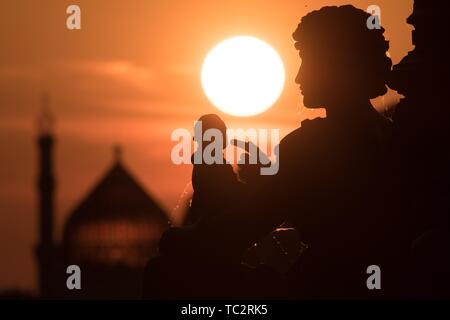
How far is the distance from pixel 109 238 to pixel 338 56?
125m

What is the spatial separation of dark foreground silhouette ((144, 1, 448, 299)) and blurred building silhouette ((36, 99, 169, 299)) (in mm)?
104400

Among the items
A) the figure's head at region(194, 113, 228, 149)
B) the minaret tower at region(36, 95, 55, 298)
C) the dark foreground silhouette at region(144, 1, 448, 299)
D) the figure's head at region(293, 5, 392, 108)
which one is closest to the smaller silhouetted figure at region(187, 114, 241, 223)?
the figure's head at region(194, 113, 228, 149)

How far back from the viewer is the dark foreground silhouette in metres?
11.3

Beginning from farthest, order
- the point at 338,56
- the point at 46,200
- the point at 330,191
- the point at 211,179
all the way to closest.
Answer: the point at 46,200 < the point at 211,179 < the point at 338,56 < the point at 330,191

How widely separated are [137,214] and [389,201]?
12019 cm

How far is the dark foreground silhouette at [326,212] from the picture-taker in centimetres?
1132

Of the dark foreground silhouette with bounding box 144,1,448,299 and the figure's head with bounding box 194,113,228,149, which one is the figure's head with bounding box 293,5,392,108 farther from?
the figure's head with bounding box 194,113,228,149

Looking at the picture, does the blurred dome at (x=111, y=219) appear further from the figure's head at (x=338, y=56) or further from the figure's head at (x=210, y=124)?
the figure's head at (x=338, y=56)

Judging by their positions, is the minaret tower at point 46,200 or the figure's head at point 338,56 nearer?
the figure's head at point 338,56

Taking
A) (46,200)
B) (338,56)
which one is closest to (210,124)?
(338,56)

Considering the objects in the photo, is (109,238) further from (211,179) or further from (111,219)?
(211,179)

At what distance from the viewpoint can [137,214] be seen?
131m

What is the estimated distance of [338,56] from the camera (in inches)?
453

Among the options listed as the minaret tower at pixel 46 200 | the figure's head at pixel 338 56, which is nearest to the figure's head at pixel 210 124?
the figure's head at pixel 338 56
